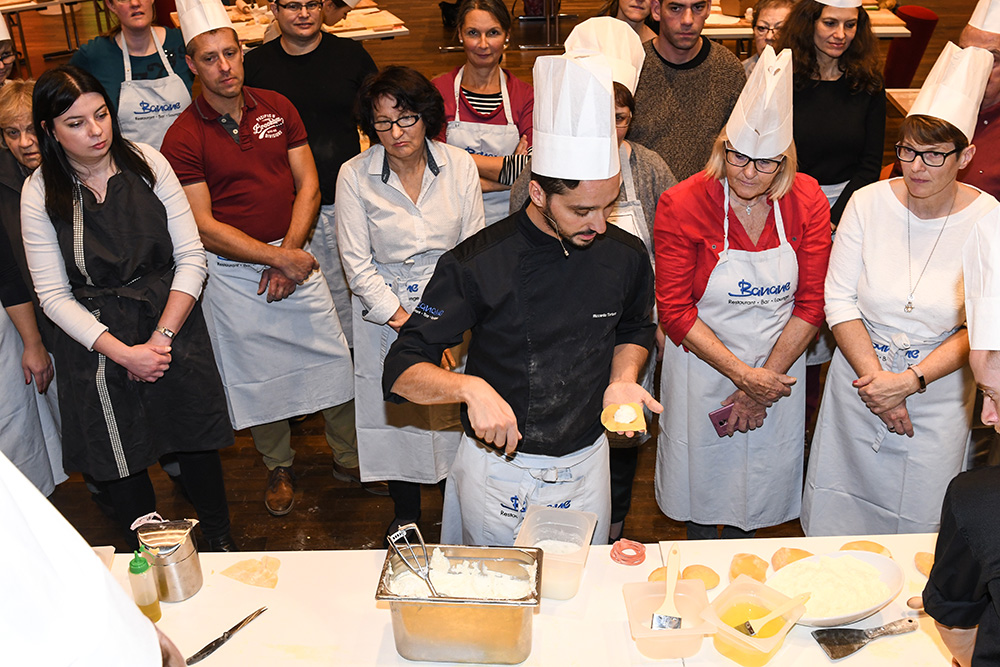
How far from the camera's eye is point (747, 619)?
1852mm

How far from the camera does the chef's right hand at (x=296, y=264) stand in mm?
3053

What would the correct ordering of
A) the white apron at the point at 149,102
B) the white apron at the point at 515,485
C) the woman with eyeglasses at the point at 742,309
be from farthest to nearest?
the white apron at the point at 149,102 < the woman with eyeglasses at the point at 742,309 < the white apron at the point at 515,485

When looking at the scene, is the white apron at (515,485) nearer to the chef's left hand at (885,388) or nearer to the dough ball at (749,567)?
the dough ball at (749,567)

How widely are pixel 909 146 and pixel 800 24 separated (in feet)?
3.00

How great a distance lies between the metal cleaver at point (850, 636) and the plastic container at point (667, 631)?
24 cm

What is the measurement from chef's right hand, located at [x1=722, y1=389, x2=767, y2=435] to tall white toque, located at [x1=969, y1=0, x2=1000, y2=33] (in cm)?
144

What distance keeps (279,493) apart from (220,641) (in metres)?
1.56

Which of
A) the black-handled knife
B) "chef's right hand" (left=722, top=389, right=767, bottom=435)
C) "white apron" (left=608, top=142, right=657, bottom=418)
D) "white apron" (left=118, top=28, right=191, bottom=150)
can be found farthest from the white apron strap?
"chef's right hand" (left=722, top=389, right=767, bottom=435)

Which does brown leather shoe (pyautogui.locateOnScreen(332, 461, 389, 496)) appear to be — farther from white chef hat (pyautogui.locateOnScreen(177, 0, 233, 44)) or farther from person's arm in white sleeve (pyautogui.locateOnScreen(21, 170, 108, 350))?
white chef hat (pyautogui.locateOnScreen(177, 0, 233, 44))

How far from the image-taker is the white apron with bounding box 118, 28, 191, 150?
334 cm

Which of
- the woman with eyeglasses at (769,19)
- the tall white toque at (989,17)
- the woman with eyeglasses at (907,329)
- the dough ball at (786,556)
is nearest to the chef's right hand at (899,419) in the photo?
the woman with eyeglasses at (907,329)

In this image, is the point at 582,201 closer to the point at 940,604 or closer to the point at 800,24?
the point at 940,604

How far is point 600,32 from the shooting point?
2748 millimetres

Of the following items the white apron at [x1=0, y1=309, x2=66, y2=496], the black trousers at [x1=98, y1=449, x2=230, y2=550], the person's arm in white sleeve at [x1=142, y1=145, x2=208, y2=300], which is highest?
the person's arm in white sleeve at [x1=142, y1=145, x2=208, y2=300]
